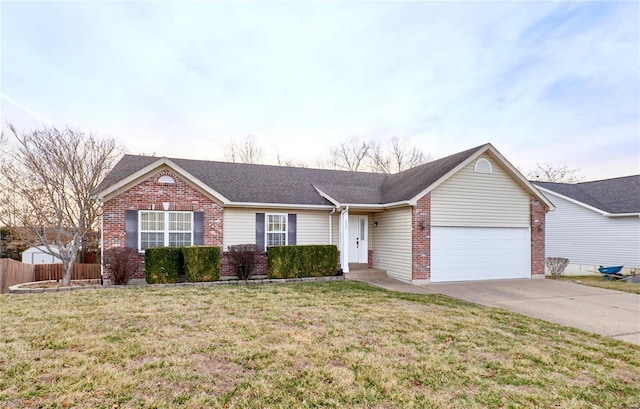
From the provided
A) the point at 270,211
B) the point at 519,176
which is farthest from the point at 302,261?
the point at 519,176

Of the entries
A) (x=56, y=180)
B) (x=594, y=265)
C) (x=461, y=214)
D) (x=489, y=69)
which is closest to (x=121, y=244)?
(x=56, y=180)

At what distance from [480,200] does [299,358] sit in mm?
10572

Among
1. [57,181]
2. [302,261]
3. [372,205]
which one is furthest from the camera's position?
[372,205]

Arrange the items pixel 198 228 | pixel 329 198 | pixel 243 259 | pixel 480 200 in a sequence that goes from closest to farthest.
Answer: pixel 243 259, pixel 198 228, pixel 480 200, pixel 329 198

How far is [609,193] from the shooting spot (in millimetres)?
17922

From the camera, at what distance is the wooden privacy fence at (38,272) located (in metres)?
10.8

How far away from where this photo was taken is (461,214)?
1275cm

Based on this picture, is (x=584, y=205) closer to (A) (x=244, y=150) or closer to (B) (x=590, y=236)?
(B) (x=590, y=236)

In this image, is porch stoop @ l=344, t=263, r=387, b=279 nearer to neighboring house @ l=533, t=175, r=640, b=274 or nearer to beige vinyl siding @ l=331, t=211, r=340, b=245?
beige vinyl siding @ l=331, t=211, r=340, b=245

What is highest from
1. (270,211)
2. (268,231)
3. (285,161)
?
(285,161)

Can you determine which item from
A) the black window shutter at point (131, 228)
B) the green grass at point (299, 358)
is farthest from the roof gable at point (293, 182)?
the green grass at point (299, 358)

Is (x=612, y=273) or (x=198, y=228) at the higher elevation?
(x=198, y=228)

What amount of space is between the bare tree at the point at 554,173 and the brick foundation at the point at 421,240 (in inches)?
1178

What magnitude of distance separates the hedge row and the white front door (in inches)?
221
